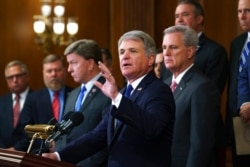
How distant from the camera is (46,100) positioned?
6914 millimetres

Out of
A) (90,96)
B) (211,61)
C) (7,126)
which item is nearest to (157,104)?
(90,96)

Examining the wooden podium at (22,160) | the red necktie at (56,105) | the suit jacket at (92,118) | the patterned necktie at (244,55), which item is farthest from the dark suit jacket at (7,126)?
the wooden podium at (22,160)

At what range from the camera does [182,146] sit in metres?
4.88

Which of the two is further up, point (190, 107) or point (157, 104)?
point (157, 104)

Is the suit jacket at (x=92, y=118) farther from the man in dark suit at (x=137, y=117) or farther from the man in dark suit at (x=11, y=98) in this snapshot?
the man in dark suit at (x=11, y=98)

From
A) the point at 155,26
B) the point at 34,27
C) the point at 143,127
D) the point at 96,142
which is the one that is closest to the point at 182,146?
the point at 96,142

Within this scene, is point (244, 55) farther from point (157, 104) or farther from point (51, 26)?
point (51, 26)

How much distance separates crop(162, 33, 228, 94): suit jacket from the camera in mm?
5746

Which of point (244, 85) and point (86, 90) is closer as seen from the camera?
point (244, 85)

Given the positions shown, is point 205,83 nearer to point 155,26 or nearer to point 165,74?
point 165,74

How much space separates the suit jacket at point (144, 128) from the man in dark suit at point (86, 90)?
1.01m

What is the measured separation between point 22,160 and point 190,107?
5.53ft

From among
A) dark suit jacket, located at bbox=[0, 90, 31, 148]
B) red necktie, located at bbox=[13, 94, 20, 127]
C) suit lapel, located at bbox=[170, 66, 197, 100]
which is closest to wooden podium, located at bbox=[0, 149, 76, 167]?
suit lapel, located at bbox=[170, 66, 197, 100]

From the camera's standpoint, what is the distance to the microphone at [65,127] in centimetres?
410
